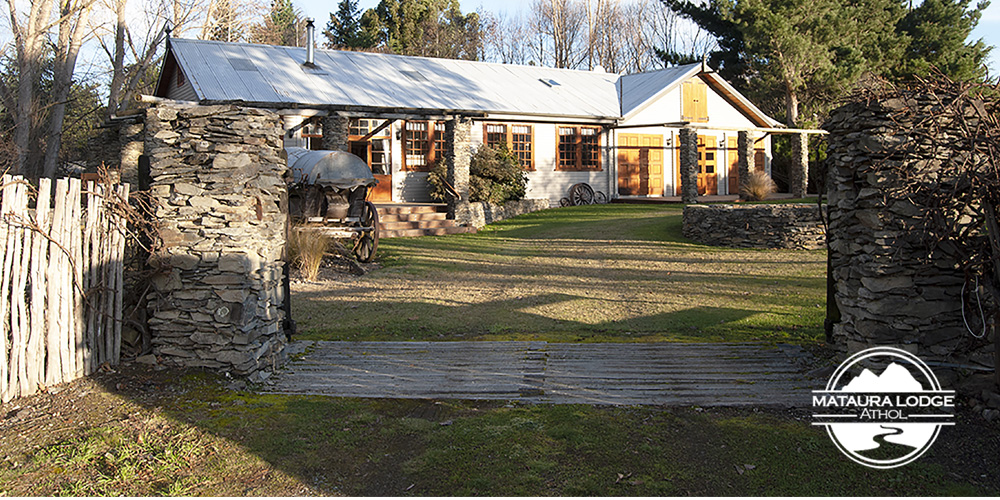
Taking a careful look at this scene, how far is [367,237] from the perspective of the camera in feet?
45.6

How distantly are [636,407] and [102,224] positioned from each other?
4.50 m

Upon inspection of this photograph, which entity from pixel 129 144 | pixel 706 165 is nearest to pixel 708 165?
pixel 706 165

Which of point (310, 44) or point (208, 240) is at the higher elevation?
point (310, 44)

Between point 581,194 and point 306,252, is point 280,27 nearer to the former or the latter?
point 581,194

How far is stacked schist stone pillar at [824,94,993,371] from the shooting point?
5.22m

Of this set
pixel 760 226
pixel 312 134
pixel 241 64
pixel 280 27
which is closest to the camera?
pixel 760 226

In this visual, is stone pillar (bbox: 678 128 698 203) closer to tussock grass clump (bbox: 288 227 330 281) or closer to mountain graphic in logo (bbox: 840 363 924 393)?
tussock grass clump (bbox: 288 227 330 281)

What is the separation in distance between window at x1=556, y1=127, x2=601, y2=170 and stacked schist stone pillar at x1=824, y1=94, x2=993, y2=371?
19202mm

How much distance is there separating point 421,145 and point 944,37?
23510 mm

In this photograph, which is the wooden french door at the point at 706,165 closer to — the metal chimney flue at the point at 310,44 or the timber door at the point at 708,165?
the timber door at the point at 708,165

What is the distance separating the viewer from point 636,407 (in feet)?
17.5

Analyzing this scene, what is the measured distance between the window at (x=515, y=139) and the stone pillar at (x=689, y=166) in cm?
512

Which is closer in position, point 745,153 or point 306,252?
point 306,252

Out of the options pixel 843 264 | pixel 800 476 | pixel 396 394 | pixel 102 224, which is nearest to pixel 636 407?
pixel 800 476
